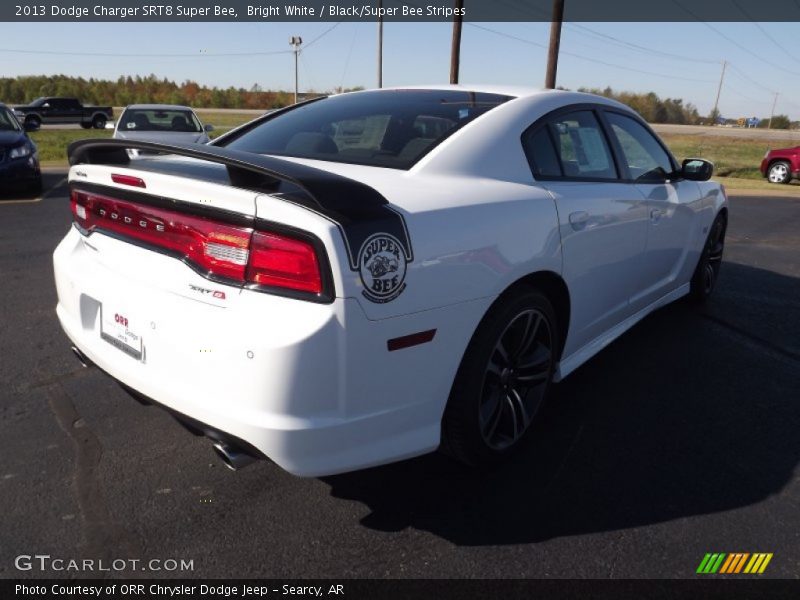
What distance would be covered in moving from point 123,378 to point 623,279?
8.42 ft

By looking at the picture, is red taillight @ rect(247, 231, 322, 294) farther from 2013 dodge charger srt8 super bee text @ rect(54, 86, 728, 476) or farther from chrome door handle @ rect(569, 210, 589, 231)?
chrome door handle @ rect(569, 210, 589, 231)

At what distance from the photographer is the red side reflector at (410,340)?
203 cm

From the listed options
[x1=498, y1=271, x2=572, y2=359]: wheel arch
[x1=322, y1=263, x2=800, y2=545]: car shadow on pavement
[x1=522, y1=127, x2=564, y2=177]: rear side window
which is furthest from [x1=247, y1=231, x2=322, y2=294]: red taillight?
[x1=522, y1=127, x2=564, y2=177]: rear side window

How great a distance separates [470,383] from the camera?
7.80 feet

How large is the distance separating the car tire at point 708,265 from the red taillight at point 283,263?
12.9ft

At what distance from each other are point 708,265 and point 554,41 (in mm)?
16184

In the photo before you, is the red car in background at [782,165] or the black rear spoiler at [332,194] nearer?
the black rear spoiler at [332,194]

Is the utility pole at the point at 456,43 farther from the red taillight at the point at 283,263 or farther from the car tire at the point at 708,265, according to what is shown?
the red taillight at the point at 283,263

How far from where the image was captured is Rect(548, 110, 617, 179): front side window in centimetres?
310

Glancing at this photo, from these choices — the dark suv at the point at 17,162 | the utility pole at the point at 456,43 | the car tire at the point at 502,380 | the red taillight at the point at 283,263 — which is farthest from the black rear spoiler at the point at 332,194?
the utility pole at the point at 456,43

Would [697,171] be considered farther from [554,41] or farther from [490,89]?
[554,41]

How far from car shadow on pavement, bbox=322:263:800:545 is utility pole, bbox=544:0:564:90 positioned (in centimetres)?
1683
